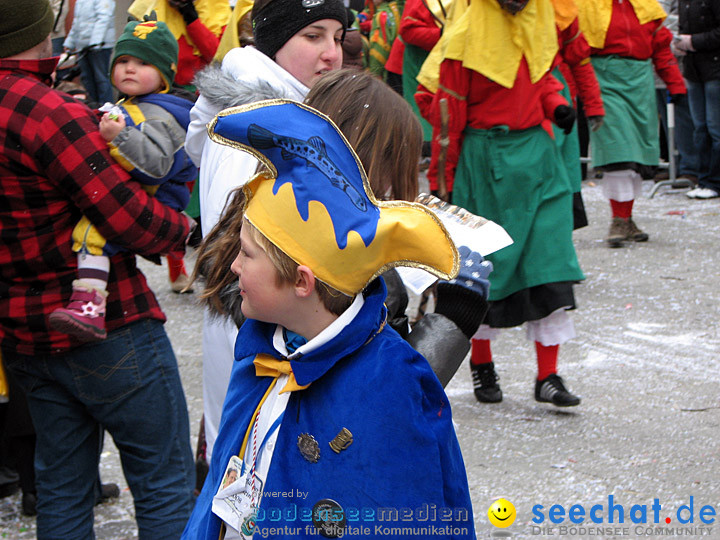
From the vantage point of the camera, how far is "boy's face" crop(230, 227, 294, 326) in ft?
6.15

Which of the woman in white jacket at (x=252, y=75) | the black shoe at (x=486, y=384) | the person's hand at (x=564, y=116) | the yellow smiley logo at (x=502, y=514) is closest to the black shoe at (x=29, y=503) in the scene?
the woman in white jacket at (x=252, y=75)

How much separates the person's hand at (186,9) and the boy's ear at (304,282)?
5.35 metres

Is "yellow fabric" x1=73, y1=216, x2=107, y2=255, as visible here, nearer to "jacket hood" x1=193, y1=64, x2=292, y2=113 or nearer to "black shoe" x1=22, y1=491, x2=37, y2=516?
"jacket hood" x1=193, y1=64, x2=292, y2=113

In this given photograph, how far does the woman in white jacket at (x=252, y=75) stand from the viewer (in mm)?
2744

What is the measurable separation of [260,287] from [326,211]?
0.21 meters

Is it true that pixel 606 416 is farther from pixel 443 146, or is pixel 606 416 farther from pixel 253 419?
pixel 253 419

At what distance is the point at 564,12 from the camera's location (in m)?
5.57

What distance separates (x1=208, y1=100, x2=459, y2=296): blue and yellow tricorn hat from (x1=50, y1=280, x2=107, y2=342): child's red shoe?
1.02 meters

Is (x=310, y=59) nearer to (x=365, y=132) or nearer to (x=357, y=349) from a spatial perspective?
(x=365, y=132)

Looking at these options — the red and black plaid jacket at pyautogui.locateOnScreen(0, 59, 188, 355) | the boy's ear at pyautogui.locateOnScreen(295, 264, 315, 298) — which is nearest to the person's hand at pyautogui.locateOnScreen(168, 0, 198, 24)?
the red and black plaid jacket at pyautogui.locateOnScreen(0, 59, 188, 355)

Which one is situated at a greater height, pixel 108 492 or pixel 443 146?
pixel 443 146

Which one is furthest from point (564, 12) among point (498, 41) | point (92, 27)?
point (92, 27)

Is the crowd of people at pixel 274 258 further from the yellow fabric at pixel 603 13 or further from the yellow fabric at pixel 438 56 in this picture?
the yellow fabric at pixel 603 13

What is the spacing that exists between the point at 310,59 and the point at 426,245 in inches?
51.2
